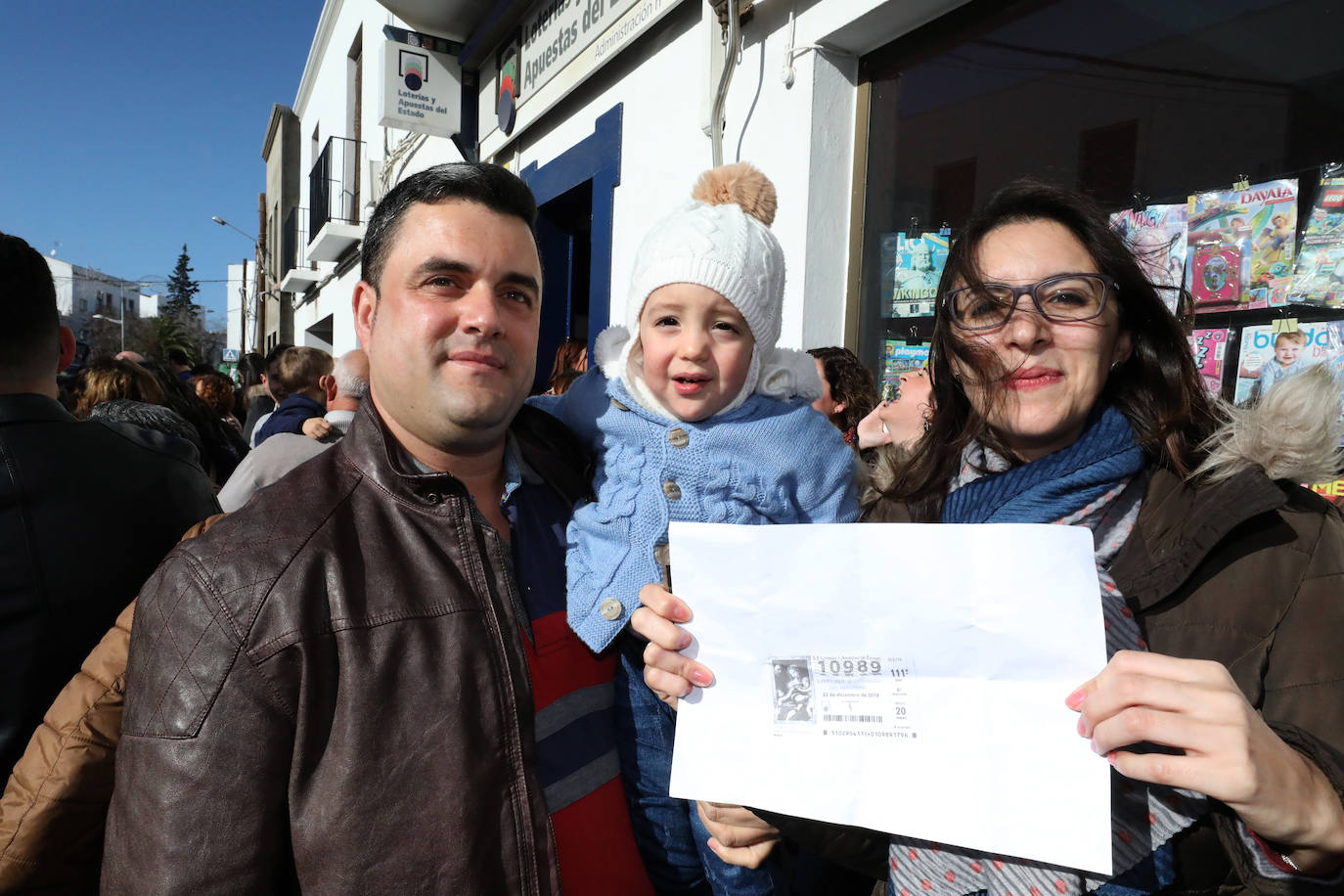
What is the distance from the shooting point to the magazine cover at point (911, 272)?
3.44m

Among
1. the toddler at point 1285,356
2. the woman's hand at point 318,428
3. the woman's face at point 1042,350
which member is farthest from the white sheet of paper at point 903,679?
the woman's hand at point 318,428

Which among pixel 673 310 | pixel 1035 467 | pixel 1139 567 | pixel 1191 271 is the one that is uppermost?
pixel 1191 271

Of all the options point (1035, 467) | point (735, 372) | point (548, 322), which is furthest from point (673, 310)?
point (548, 322)

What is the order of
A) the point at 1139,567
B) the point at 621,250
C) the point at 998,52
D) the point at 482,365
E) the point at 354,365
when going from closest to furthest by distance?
the point at 1139,567, the point at 482,365, the point at 998,52, the point at 354,365, the point at 621,250

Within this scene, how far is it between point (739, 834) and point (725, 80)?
11.9 feet

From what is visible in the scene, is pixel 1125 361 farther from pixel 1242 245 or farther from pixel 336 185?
pixel 336 185

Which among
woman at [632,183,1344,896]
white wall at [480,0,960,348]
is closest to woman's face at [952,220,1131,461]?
woman at [632,183,1344,896]

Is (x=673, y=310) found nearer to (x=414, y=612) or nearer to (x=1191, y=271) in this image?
(x=414, y=612)

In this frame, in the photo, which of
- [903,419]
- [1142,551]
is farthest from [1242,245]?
[1142,551]

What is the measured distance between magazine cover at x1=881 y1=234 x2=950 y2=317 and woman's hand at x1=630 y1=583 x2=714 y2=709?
2.53 m

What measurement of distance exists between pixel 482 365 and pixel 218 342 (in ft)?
255

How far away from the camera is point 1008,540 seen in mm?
1161

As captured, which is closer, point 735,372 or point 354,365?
point 735,372

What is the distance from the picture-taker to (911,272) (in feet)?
11.6
